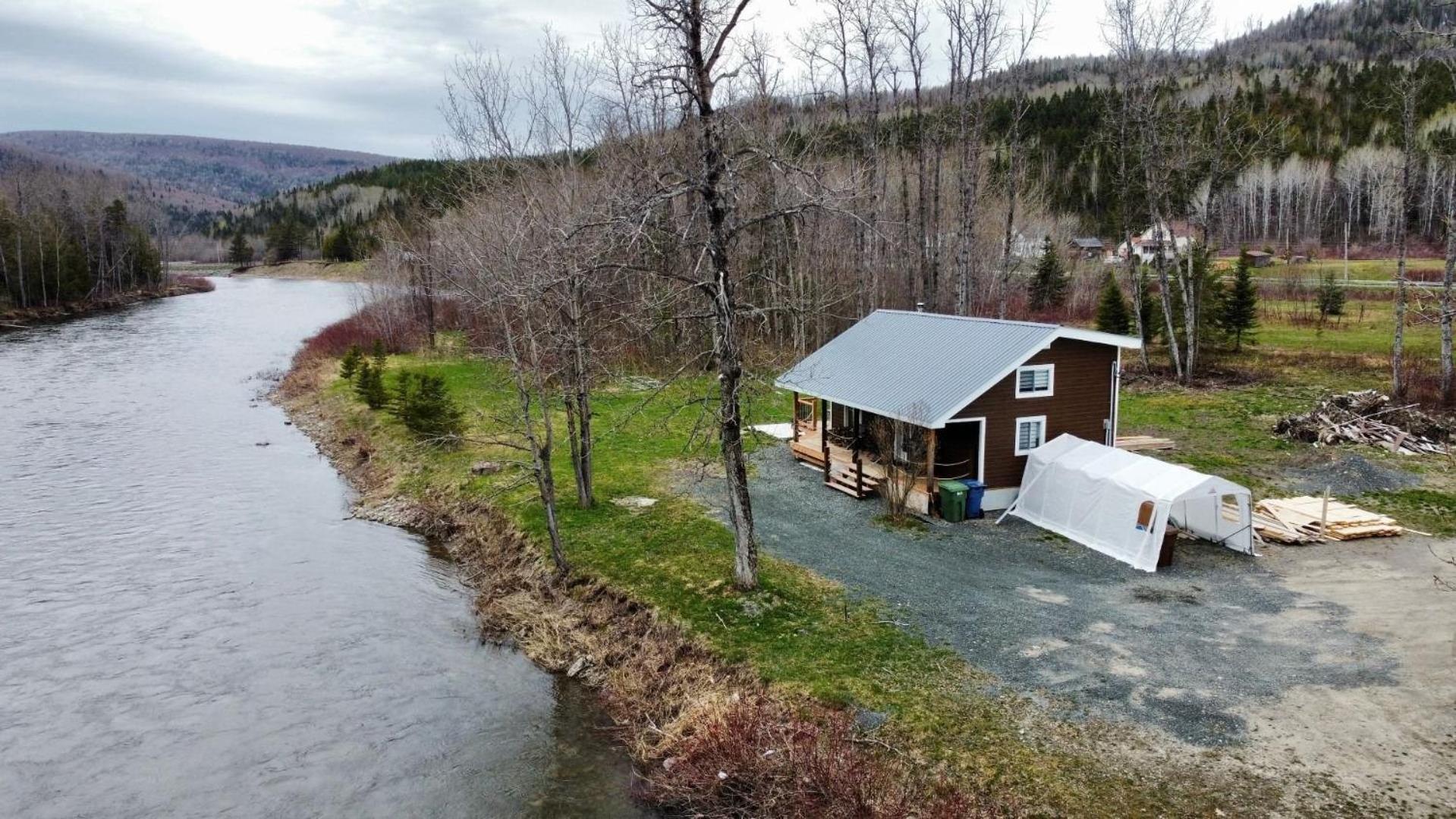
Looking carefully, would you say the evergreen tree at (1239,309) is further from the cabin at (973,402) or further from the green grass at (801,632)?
the green grass at (801,632)

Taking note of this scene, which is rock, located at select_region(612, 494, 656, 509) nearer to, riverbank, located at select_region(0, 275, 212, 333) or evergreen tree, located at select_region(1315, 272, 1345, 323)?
evergreen tree, located at select_region(1315, 272, 1345, 323)

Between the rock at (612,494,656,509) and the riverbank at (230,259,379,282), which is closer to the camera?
the rock at (612,494,656,509)

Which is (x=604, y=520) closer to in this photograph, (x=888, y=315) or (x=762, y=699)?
(x=762, y=699)

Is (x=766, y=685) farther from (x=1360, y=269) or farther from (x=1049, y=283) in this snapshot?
(x=1360, y=269)

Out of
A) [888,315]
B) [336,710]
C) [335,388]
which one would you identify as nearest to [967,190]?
[888,315]

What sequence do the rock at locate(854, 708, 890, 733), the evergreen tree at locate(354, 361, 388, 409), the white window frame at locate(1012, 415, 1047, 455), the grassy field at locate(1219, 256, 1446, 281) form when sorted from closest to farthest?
the rock at locate(854, 708, 890, 733) → the white window frame at locate(1012, 415, 1047, 455) → the evergreen tree at locate(354, 361, 388, 409) → the grassy field at locate(1219, 256, 1446, 281)

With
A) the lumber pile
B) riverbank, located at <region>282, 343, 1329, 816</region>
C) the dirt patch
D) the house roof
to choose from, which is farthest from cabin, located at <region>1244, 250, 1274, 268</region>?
riverbank, located at <region>282, 343, 1329, 816</region>

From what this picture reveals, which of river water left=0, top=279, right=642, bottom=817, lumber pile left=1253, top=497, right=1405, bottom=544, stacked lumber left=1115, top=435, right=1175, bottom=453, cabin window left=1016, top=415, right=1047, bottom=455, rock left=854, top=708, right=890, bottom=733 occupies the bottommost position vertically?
river water left=0, top=279, right=642, bottom=817
